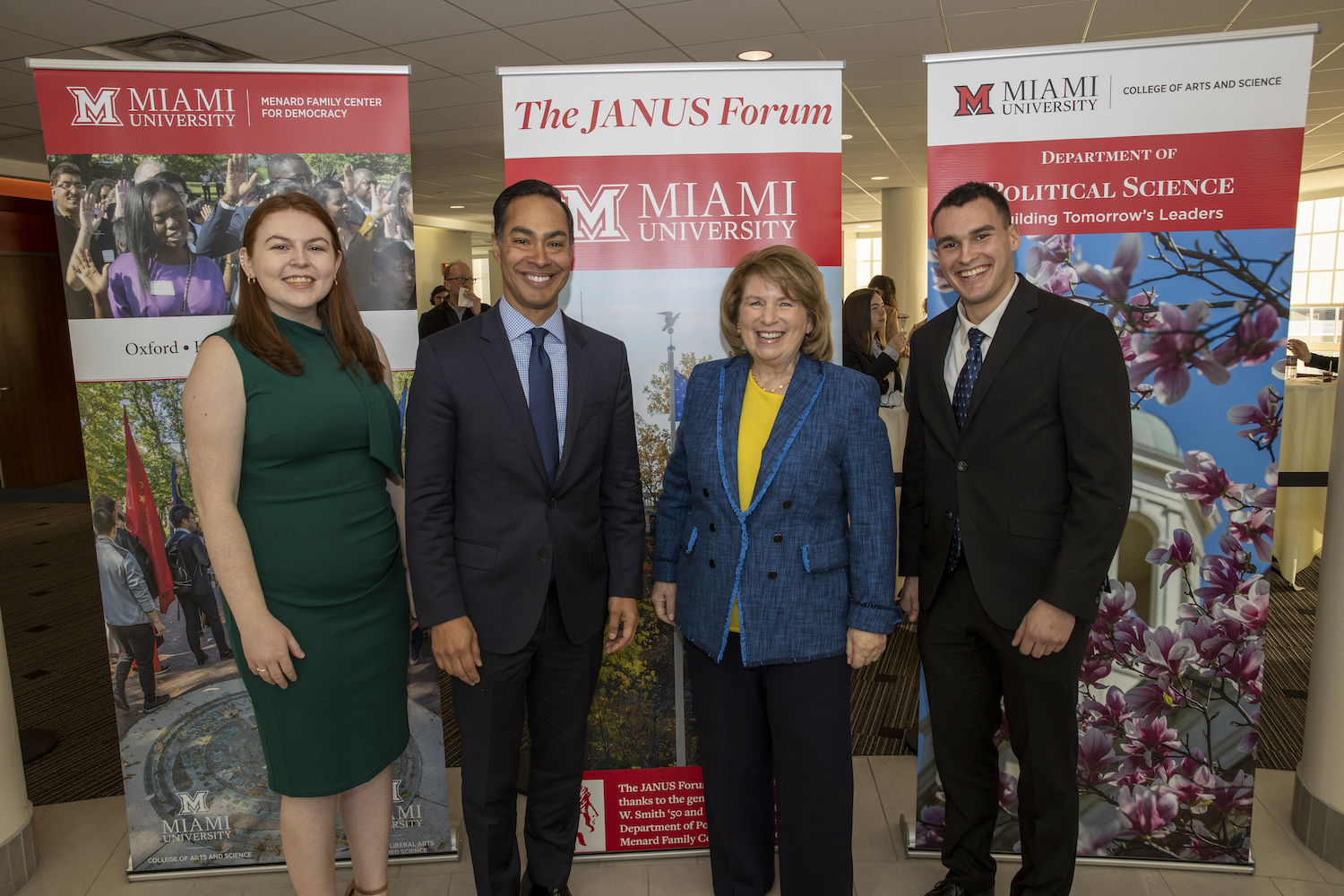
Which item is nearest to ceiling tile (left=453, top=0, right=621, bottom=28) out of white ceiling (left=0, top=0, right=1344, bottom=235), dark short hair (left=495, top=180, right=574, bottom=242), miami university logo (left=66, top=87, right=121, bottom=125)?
white ceiling (left=0, top=0, right=1344, bottom=235)

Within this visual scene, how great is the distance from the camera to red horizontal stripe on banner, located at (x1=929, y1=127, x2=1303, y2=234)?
2.28 meters

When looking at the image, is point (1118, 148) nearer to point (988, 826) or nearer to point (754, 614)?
point (754, 614)

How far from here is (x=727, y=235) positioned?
246 centimetres

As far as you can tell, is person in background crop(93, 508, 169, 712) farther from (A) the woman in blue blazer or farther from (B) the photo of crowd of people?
(A) the woman in blue blazer

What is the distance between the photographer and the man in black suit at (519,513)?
6.20ft

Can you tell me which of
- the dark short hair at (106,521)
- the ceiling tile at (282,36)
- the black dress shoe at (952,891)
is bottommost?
the black dress shoe at (952,891)

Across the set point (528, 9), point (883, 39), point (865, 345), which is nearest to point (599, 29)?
point (528, 9)

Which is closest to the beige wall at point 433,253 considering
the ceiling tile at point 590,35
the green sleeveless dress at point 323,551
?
the ceiling tile at point 590,35

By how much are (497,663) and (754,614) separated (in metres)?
A: 0.62

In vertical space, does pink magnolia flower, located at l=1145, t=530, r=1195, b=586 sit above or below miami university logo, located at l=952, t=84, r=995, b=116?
below

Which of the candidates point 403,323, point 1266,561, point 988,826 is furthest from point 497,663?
point 1266,561

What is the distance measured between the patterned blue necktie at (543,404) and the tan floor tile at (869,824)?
65.2 inches

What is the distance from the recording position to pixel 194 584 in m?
2.52

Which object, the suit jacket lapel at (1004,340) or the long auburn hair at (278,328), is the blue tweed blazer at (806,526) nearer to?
the suit jacket lapel at (1004,340)
